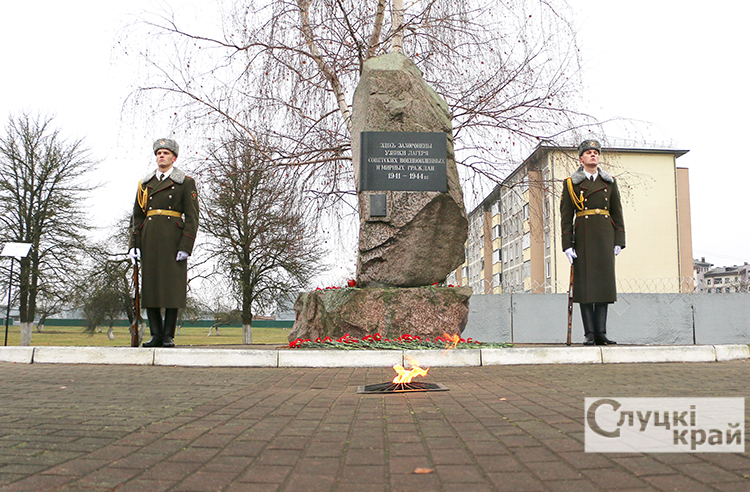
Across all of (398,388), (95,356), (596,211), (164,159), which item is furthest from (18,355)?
(596,211)

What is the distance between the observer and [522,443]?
2682mm

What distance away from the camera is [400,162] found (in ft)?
25.0

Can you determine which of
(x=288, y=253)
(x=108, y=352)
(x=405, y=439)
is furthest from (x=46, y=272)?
(x=405, y=439)

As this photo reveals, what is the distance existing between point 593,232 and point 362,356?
10.9ft

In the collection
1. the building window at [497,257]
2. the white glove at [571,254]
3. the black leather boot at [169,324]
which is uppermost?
the building window at [497,257]

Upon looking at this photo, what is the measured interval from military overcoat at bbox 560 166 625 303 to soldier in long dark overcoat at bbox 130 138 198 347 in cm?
479

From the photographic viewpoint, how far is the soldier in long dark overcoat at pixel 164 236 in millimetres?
6680

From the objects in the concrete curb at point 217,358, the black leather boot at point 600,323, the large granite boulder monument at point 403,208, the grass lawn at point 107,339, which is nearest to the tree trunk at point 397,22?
the large granite boulder monument at point 403,208

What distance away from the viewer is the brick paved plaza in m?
2.15

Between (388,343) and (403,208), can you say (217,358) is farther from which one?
(403,208)

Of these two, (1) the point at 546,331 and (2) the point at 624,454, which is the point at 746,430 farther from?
(1) the point at 546,331

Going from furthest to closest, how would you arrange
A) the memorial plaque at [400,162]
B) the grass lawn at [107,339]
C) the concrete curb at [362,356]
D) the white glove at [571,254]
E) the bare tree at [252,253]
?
the grass lawn at [107,339], the bare tree at [252,253], the memorial plaque at [400,162], the white glove at [571,254], the concrete curb at [362,356]

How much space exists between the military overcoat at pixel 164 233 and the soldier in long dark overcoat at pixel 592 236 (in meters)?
4.76

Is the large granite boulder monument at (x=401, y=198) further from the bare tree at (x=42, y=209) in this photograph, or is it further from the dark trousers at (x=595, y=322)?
the bare tree at (x=42, y=209)
